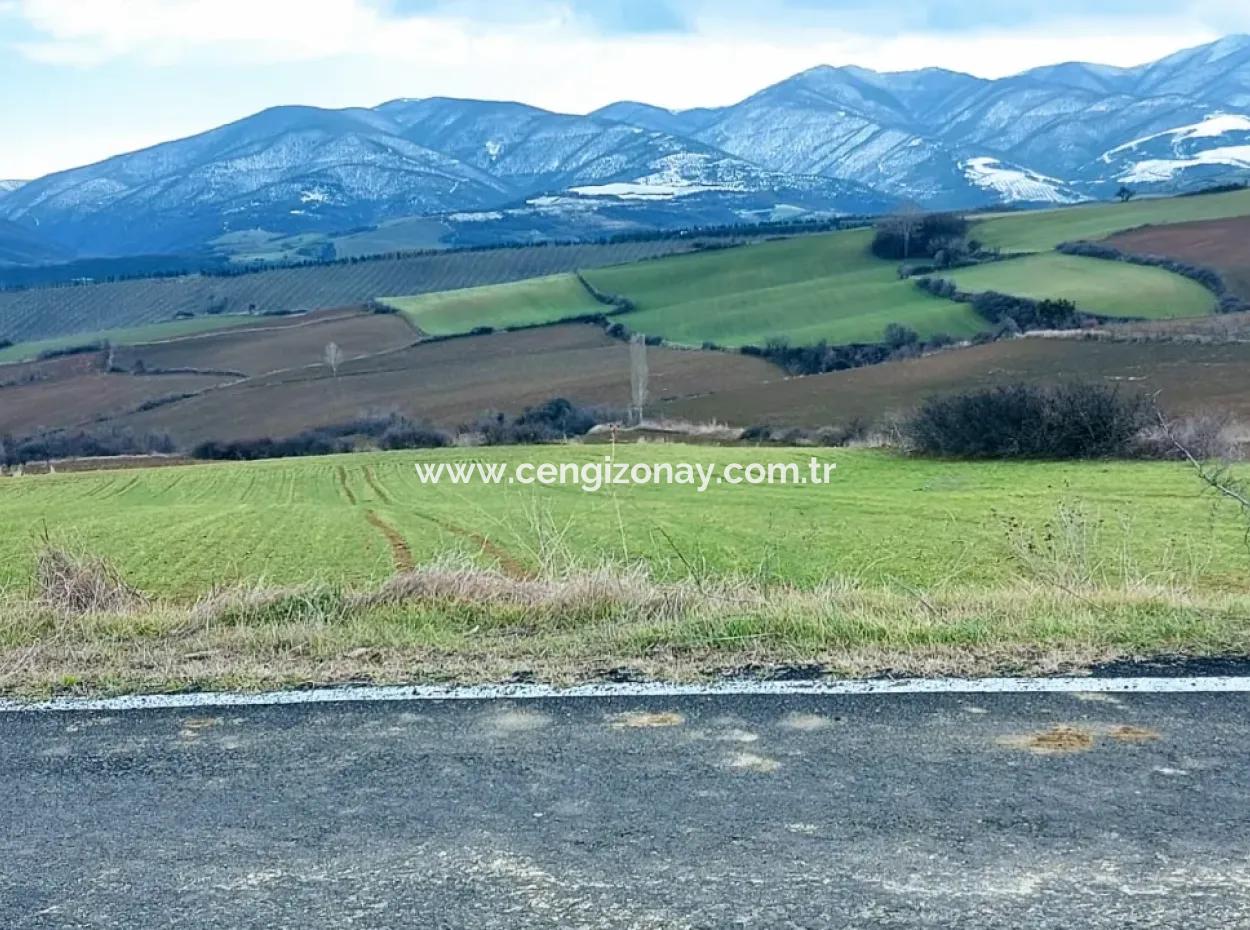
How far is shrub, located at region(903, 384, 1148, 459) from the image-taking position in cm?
2772

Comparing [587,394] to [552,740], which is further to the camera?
[587,394]

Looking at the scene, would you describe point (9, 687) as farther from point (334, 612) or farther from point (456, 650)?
point (456, 650)

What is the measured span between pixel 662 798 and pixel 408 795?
1.00 m

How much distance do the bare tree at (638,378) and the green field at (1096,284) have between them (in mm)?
22866

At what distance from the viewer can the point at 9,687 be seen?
6074mm

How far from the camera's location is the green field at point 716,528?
12211 mm

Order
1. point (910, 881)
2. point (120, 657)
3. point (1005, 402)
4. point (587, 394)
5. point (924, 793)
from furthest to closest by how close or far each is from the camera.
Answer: point (587, 394) < point (1005, 402) < point (120, 657) < point (924, 793) < point (910, 881)

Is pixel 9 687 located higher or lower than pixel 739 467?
higher

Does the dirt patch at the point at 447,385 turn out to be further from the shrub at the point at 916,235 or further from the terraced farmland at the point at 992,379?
the shrub at the point at 916,235

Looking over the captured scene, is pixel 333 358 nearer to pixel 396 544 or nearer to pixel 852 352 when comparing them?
pixel 852 352

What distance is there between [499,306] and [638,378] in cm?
4282

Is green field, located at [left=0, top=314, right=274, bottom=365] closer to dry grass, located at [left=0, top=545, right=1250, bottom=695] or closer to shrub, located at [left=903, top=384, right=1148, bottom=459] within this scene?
shrub, located at [left=903, top=384, right=1148, bottom=459]

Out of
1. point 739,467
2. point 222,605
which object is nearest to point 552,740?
point 222,605

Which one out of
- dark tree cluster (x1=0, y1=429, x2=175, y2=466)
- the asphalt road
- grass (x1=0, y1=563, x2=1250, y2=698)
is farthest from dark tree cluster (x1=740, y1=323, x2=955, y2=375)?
the asphalt road
